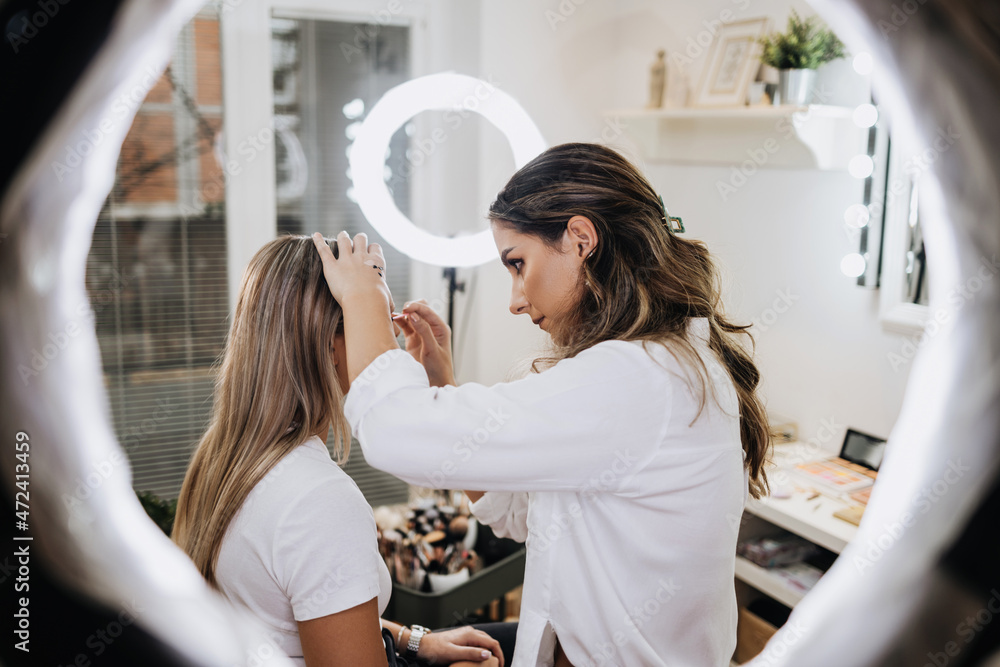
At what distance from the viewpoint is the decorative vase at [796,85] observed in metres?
1.94

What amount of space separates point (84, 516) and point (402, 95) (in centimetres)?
102

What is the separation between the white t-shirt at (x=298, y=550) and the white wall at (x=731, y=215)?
0.75m

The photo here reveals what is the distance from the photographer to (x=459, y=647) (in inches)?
48.0

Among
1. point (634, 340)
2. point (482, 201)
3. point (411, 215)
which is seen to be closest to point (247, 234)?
point (411, 215)

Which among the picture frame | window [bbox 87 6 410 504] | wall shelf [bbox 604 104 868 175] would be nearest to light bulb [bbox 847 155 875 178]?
wall shelf [bbox 604 104 868 175]

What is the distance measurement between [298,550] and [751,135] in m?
1.84

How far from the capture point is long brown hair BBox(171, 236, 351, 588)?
1014mm

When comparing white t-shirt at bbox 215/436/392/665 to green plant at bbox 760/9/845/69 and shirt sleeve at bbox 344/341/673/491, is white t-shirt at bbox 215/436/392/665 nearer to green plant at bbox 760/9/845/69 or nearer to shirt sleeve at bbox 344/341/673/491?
shirt sleeve at bbox 344/341/673/491

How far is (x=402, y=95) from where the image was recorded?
55.2 inches

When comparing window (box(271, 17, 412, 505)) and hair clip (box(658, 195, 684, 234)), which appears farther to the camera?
window (box(271, 17, 412, 505))

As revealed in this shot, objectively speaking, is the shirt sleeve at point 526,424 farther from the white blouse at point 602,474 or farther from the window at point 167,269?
the window at point 167,269

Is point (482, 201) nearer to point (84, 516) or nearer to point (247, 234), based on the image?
point (247, 234)

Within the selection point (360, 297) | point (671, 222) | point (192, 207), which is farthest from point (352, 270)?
point (192, 207)

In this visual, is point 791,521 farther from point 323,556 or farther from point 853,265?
point 323,556
